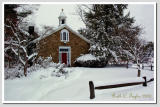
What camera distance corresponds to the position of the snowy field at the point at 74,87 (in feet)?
10.4

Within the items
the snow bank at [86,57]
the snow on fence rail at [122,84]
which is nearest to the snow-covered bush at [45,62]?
the snow bank at [86,57]

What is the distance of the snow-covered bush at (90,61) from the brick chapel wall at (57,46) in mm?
94

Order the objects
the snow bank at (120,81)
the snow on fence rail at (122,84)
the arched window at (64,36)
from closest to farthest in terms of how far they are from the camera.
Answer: the snow on fence rail at (122,84) → the snow bank at (120,81) → the arched window at (64,36)

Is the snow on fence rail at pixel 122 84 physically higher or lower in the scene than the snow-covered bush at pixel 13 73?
lower

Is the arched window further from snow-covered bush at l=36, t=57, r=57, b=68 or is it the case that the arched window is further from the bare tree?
the bare tree

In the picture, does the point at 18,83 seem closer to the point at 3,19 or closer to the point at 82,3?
the point at 3,19

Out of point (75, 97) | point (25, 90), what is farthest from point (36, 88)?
point (75, 97)

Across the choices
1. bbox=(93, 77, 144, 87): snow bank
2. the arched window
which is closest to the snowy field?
bbox=(93, 77, 144, 87): snow bank

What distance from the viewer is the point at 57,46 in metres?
3.39

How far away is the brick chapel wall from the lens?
3.30 metres

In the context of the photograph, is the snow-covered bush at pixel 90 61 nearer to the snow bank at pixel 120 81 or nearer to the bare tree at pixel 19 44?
the snow bank at pixel 120 81

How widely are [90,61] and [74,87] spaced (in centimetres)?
55

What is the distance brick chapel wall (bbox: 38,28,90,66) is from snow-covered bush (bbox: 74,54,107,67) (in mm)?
94

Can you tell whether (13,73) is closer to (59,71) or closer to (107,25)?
(59,71)
